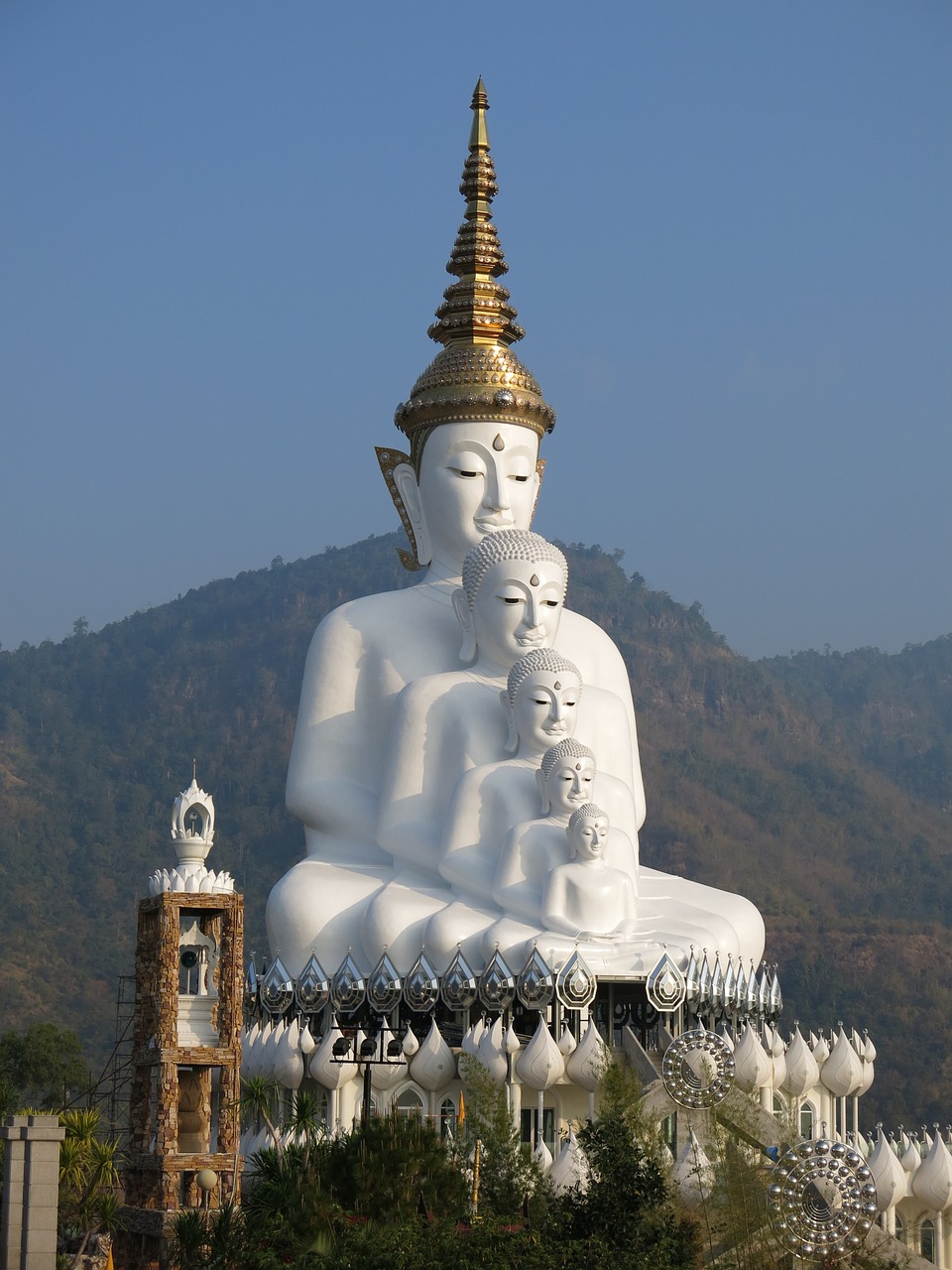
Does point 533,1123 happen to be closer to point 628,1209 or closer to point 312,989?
point 312,989

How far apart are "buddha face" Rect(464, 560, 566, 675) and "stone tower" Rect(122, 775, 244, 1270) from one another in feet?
20.6

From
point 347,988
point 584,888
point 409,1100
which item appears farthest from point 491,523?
point 409,1100

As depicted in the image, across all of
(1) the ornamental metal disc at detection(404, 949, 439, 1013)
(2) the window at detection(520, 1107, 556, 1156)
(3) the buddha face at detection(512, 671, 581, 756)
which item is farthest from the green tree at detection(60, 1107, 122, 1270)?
(3) the buddha face at detection(512, 671, 581, 756)

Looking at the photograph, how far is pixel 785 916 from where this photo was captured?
5922 centimetres

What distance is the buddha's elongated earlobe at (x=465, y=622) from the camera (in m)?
26.0

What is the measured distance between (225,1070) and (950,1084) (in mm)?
31549

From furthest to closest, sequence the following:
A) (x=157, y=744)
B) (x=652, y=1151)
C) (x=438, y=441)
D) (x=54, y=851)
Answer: (x=157, y=744), (x=54, y=851), (x=438, y=441), (x=652, y=1151)

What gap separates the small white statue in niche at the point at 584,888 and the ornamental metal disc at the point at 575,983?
471mm

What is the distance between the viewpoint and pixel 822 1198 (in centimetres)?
1647

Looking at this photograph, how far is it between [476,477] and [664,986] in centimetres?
731

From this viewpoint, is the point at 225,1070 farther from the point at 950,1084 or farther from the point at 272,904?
the point at 950,1084

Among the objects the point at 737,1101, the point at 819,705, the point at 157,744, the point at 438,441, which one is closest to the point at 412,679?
the point at 438,441

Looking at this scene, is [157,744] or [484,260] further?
[157,744]

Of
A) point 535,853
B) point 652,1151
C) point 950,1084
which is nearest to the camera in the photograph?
point 652,1151
